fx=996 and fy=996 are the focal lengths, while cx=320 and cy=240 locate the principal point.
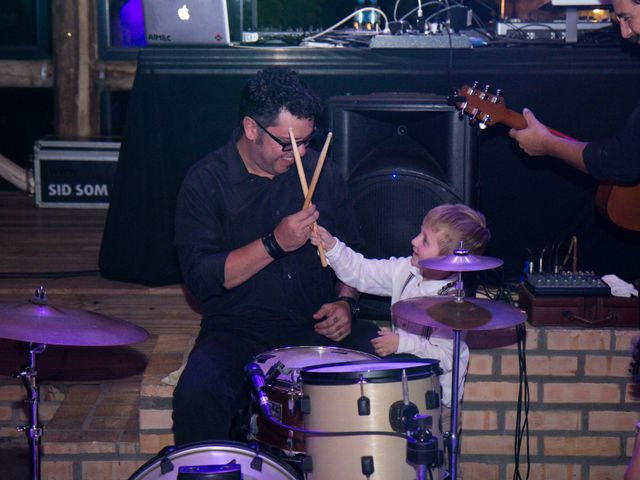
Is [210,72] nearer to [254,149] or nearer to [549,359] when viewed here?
[254,149]

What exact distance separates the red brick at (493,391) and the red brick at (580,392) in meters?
0.06

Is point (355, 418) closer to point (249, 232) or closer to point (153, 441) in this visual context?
point (249, 232)

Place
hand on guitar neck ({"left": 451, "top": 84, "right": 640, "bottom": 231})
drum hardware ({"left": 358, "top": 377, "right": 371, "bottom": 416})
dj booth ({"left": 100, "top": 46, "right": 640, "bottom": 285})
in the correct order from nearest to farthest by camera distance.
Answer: drum hardware ({"left": 358, "top": 377, "right": 371, "bottom": 416}), hand on guitar neck ({"left": 451, "top": 84, "right": 640, "bottom": 231}), dj booth ({"left": 100, "top": 46, "right": 640, "bottom": 285})

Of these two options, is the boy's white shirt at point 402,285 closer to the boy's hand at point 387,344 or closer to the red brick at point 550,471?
→ the boy's hand at point 387,344

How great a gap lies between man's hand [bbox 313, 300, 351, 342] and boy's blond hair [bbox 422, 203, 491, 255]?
37 cm

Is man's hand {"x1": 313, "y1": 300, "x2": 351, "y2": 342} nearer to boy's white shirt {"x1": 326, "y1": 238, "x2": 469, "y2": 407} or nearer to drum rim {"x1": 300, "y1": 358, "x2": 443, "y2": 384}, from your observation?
boy's white shirt {"x1": 326, "y1": 238, "x2": 469, "y2": 407}

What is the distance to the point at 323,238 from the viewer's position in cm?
307

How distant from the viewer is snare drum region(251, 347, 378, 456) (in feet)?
8.42

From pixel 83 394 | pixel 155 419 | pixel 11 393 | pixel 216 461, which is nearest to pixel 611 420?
pixel 155 419

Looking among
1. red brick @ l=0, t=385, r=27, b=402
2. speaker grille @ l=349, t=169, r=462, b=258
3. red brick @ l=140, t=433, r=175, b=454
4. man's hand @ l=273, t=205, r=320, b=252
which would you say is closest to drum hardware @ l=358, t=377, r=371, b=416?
man's hand @ l=273, t=205, r=320, b=252

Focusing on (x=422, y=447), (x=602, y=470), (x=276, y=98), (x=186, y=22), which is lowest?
(x=602, y=470)

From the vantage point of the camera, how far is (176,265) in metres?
4.11

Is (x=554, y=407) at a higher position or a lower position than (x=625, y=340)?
lower

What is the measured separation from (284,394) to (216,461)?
26 centimetres
